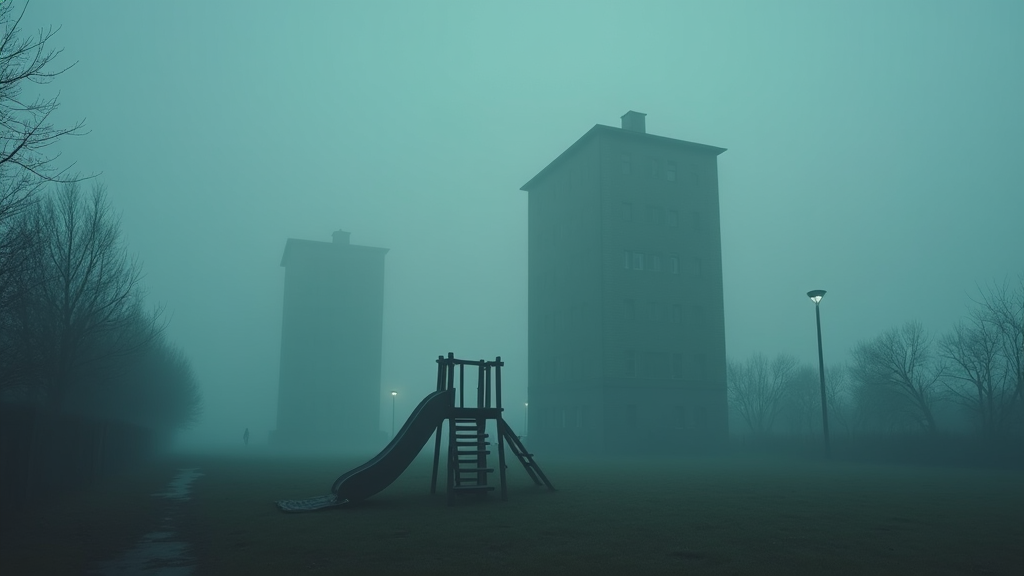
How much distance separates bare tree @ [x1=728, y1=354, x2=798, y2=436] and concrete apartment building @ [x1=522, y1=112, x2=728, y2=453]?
123ft

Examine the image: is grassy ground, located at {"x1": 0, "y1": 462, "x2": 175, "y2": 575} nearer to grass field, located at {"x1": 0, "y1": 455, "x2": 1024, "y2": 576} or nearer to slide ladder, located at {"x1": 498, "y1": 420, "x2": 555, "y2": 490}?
grass field, located at {"x1": 0, "y1": 455, "x2": 1024, "y2": 576}

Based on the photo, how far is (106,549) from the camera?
12.3 m

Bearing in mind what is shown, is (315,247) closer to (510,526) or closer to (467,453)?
A: (467,453)

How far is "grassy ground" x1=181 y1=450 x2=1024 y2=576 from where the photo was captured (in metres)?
10.3

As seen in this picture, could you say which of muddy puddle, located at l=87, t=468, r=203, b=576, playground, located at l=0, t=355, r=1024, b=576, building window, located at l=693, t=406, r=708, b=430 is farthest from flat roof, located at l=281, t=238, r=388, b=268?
muddy puddle, located at l=87, t=468, r=203, b=576

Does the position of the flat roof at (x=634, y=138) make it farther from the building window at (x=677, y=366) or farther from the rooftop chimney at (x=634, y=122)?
the building window at (x=677, y=366)

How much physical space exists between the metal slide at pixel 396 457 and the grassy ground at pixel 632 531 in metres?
0.64

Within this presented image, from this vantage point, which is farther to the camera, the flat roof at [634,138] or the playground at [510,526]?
the flat roof at [634,138]

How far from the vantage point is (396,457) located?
19.1m

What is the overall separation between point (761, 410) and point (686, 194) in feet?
140

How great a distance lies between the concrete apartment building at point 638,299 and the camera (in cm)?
5553

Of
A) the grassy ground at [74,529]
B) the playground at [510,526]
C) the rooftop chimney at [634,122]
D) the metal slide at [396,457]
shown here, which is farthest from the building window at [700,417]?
the grassy ground at [74,529]

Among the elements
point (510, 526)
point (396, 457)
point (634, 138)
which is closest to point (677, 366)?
point (634, 138)

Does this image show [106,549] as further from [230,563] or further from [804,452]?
[804,452]
